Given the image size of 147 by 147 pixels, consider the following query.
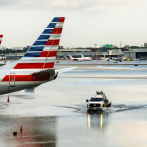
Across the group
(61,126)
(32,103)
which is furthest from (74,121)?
(32,103)

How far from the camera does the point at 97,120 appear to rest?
44.5 m

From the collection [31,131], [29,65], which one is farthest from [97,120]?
[29,65]

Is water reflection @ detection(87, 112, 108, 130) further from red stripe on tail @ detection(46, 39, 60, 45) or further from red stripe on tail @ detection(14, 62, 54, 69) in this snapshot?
red stripe on tail @ detection(46, 39, 60, 45)

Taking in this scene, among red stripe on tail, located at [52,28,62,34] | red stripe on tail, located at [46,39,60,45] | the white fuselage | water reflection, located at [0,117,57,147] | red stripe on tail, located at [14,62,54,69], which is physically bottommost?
water reflection, located at [0,117,57,147]

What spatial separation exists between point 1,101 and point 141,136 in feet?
95.8

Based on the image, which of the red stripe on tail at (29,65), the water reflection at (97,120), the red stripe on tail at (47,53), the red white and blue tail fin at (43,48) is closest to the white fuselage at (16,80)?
the red stripe on tail at (29,65)

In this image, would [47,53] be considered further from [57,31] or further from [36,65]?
[57,31]

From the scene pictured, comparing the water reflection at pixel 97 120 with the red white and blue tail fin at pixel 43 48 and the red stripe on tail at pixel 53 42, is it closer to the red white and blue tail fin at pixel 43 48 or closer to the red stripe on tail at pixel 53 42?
the red white and blue tail fin at pixel 43 48

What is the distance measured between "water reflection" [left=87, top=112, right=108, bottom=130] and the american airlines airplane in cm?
581

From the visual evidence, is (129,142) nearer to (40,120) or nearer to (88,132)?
(88,132)

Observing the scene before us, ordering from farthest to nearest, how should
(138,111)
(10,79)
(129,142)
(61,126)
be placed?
(138,111), (10,79), (61,126), (129,142)

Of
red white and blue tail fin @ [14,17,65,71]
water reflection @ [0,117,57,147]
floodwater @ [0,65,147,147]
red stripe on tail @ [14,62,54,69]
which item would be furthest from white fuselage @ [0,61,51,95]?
water reflection @ [0,117,57,147]

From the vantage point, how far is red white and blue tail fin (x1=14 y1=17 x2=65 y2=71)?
4725cm

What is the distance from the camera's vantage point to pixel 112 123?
42500 millimetres
